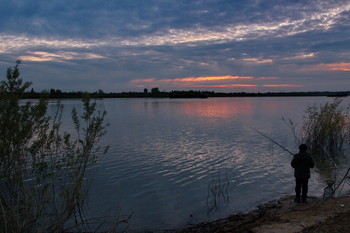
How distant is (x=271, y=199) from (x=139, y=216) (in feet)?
17.9

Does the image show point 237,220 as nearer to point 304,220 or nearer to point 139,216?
point 304,220

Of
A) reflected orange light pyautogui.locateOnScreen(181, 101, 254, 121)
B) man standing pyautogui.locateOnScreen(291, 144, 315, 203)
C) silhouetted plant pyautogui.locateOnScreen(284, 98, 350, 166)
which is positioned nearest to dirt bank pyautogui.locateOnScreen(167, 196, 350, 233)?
man standing pyautogui.locateOnScreen(291, 144, 315, 203)

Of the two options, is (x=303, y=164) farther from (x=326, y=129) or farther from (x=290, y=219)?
(x=326, y=129)


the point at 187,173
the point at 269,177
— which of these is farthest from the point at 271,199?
the point at 187,173

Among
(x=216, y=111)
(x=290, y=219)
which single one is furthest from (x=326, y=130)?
(x=216, y=111)

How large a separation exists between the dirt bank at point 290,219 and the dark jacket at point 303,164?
1001mm

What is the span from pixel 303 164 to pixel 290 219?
233 cm

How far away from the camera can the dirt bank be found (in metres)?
7.34

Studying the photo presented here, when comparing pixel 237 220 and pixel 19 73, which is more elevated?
pixel 19 73

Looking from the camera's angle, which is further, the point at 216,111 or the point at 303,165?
the point at 216,111

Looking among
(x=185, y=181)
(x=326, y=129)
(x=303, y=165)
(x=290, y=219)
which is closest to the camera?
(x=290, y=219)

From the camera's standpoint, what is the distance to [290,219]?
8109mm

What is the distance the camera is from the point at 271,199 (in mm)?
11453

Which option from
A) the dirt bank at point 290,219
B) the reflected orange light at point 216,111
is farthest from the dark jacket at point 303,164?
the reflected orange light at point 216,111
